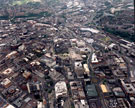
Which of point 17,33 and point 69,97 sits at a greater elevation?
point 17,33

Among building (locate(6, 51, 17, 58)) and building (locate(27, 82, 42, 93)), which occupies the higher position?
building (locate(6, 51, 17, 58))

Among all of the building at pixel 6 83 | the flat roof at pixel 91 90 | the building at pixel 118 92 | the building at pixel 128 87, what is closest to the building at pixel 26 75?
the building at pixel 6 83

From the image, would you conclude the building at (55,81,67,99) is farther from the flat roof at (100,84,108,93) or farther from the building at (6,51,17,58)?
the building at (6,51,17,58)

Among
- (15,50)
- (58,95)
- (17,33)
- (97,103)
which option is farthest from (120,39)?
(17,33)

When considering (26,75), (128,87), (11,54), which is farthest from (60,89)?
(11,54)

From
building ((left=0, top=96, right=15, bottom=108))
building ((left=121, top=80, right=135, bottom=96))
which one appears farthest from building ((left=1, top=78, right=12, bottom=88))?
building ((left=121, top=80, right=135, bottom=96))

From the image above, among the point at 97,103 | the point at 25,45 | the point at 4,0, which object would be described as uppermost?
the point at 4,0

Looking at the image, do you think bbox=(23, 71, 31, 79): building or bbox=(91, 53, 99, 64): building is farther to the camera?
bbox=(91, 53, 99, 64): building

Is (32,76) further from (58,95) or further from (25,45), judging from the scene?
(25,45)
